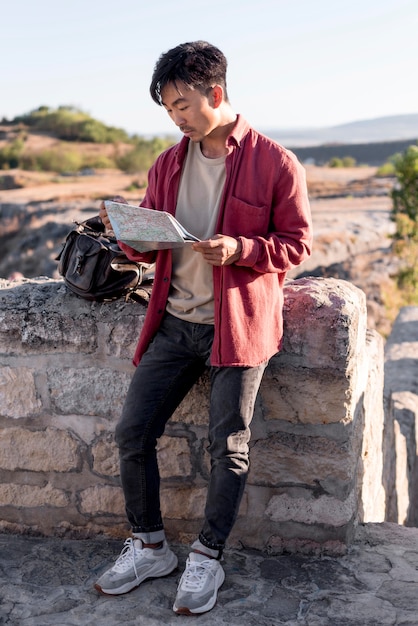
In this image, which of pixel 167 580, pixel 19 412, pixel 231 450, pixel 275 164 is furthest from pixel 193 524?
pixel 275 164

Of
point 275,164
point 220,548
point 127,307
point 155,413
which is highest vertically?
point 275,164

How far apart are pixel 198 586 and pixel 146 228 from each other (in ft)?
4.04

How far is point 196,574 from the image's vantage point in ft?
8.78

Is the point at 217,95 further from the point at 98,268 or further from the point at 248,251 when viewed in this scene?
the point at 98,268

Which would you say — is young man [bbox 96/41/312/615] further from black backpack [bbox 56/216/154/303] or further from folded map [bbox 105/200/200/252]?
black backpack [bbox 56/216/154/303]

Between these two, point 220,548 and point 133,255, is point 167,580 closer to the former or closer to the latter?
point 220,548

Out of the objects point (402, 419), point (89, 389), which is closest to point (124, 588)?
point (89, 389)

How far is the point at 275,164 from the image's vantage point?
259 centimetres

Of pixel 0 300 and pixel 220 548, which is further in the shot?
pixel 0 300

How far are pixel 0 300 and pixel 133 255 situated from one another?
2.31 ft

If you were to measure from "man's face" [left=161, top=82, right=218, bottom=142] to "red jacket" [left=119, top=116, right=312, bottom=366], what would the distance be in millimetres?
96

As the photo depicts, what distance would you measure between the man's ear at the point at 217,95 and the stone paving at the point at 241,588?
5.56 feet

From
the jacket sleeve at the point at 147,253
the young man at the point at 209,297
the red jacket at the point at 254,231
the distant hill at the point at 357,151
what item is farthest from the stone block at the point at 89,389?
the distant hill at the point at 357,151

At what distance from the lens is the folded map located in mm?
2463
